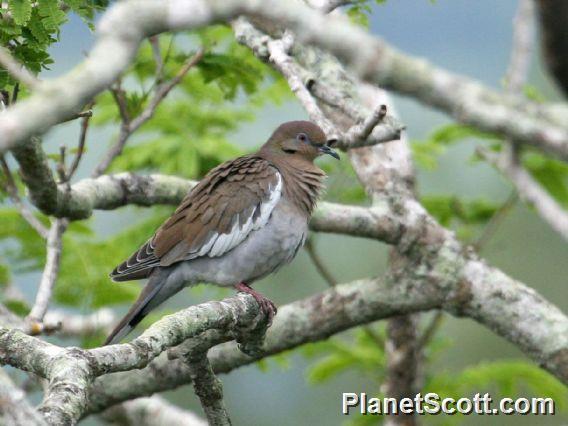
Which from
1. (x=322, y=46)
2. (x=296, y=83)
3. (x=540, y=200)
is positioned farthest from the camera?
(x=296, y=83)

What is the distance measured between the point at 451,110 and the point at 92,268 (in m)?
4.34

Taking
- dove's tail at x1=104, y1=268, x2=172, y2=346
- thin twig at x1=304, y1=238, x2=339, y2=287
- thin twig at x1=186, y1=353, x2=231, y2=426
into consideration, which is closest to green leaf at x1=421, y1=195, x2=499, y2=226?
thin twig at x1=304, y1=238, x2=339, y2=287

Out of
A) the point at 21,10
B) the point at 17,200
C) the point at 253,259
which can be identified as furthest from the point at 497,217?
the point at 21,10

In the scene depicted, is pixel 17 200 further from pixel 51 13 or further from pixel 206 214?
pixel 51 13

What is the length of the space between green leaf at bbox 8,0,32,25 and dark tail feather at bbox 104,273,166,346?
1926 millimetres

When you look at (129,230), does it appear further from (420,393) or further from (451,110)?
(451,110)

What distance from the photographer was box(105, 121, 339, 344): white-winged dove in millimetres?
5355

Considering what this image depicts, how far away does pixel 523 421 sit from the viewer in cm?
1128

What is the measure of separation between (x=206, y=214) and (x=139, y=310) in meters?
0.64

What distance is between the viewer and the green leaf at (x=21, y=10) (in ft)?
11.9

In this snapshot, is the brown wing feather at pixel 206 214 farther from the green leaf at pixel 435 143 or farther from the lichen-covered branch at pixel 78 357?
the lichen-covered branch at pixel 78 357

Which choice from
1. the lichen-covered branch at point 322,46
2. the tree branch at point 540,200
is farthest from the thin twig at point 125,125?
the tree branch at point 540,200

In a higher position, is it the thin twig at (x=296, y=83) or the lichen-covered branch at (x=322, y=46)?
the thin twig at (x=296, y=83)

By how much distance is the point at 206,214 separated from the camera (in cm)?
543
